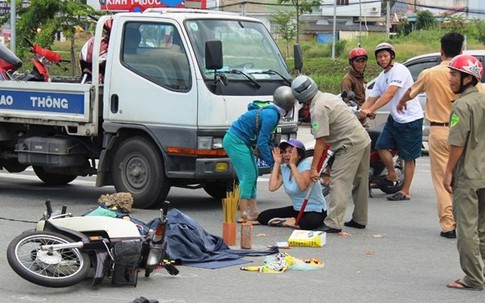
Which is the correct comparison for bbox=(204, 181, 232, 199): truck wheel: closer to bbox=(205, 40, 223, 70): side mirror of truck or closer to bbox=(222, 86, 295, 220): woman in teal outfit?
bbox=(222, 86, 295, 220): woman in teal outfit

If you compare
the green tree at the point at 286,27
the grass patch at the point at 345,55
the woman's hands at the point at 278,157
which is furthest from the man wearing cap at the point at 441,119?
the green tree at the point at 286,27

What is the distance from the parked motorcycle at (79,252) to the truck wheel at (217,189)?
5057 millimetres

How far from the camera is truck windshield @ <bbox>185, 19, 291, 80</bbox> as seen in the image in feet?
39.3

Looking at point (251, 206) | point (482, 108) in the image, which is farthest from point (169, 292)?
point (251, 206)

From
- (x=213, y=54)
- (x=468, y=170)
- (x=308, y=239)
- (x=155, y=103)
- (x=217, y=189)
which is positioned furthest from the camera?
(x=217, y=189)

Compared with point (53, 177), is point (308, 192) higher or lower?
higher

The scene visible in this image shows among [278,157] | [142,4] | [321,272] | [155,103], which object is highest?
[142,4]

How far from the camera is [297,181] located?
34.8 ft

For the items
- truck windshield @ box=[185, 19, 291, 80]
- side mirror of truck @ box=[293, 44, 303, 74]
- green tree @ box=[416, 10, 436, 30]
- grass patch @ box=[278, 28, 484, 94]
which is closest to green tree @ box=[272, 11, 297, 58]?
grass patch @ box=[278, 28, 484, 94]

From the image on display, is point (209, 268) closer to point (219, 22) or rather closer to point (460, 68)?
point (460, 68)

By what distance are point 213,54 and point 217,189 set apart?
2.58 m

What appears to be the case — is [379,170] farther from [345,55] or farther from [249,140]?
[345,55]

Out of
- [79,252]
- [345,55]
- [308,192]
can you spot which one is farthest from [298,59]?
[345,55]

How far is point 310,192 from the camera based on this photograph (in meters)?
10.7
